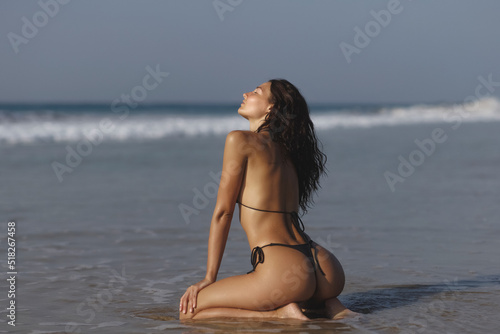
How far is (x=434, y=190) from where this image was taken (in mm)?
9430

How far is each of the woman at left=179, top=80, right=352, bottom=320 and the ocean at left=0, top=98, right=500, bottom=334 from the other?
5.0 inches

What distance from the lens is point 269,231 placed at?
3791mm

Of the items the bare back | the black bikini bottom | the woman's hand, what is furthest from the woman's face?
the woman's hand

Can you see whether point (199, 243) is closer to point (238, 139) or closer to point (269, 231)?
point (269, 231)

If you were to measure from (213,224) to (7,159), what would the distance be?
437 inches

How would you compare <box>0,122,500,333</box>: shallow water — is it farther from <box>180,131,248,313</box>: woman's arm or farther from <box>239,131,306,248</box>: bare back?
<box>239,131,306,248</box>: bare back

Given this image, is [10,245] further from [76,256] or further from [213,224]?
[213,224]

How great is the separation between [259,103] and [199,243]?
2.55 m

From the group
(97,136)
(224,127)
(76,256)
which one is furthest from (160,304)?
(224,127)

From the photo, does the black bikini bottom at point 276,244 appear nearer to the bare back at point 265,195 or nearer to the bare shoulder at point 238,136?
the bare back at point 265,195

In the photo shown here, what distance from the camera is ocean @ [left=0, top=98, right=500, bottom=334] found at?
395 cm

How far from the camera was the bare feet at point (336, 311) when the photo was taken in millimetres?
3824

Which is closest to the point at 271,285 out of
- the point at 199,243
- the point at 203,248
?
the point at 203,248

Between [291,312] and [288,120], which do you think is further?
[288,120]
